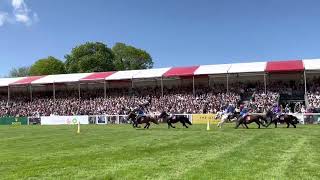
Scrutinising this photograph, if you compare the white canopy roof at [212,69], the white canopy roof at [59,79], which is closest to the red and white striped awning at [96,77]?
the white canopy roof at [59,79]

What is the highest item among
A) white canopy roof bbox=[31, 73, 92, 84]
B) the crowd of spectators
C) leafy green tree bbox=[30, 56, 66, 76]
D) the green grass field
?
leafy green tree bbox=[30, 56, 66, 76]

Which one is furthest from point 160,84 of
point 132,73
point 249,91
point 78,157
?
point 78,157

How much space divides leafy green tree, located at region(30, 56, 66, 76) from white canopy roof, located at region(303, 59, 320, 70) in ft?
256

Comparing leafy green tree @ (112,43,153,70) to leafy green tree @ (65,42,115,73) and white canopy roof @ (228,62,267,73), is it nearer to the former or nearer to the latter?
leafy green tree @ (65,42,115,73)

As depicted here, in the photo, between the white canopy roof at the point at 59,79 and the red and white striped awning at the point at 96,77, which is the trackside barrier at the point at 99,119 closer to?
the white canopy roof at the point at 59,79

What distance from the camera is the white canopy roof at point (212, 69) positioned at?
6094cm

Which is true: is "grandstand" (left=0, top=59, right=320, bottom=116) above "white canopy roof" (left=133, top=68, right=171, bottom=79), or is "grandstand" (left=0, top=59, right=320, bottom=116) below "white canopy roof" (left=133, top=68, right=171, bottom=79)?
below

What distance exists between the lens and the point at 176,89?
67000 mm

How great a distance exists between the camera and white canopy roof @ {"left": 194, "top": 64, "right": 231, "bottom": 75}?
60.9m

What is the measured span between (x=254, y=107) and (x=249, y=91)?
6477 mm

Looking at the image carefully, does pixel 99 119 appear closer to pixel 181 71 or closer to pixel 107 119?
pixel 107 119

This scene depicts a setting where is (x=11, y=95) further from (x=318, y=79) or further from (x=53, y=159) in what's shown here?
(x=53, y=159)

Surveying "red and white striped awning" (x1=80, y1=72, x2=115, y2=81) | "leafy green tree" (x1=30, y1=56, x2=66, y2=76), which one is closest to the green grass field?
"red and white striped awning" (x1=80, y1=72, x2=115, y2=81)

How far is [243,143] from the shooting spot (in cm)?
2078
